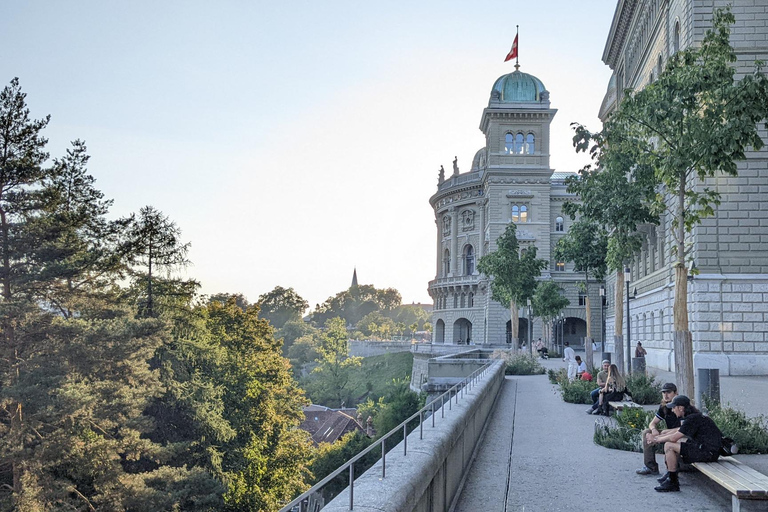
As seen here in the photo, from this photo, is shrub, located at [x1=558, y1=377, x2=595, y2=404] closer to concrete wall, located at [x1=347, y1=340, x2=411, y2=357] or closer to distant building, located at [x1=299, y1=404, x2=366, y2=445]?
distant building, located at [x1=299, y1=404, x2=366, y2=445]

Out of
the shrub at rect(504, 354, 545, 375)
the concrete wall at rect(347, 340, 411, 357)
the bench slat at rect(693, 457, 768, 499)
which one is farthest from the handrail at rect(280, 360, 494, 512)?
the concrete wall at rect(347, 340, 411, 357)

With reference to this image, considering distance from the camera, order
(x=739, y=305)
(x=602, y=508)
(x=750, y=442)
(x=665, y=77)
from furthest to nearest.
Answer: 1. (x=739, y=305)
2. (x=665, y=77)
3. (x=750, y=442)
4. (x=602, y=508)

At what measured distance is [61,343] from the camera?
78.2ft

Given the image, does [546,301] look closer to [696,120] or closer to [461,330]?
[461,330]

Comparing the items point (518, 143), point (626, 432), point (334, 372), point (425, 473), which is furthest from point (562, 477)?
point (334, 372)

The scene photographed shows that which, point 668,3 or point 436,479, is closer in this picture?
point 436,479

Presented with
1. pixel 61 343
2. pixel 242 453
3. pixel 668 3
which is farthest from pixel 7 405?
pixel 668 3

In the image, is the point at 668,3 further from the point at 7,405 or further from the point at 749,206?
the point at 7,405

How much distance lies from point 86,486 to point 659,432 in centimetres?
2147

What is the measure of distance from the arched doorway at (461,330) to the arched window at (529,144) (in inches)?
869

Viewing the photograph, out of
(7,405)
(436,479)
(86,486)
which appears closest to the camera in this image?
(436,479)

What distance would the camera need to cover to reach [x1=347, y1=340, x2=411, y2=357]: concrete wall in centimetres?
10444

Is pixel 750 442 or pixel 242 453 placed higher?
pixel 750 442

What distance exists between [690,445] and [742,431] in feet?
10.4
